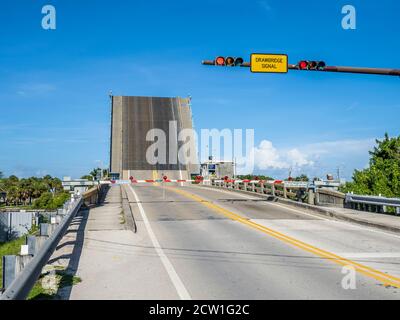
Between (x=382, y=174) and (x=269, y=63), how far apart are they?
24.0m

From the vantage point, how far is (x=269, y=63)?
14.7m

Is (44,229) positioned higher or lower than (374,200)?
higher

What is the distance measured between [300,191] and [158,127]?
74.7 ft

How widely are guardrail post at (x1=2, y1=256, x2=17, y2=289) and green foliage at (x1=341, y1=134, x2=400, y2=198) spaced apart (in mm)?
31084

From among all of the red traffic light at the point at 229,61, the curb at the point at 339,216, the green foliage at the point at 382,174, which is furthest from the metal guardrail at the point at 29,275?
the green foliage at the point at 382,174

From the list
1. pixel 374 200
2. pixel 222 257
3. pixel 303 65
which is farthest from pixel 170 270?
pixel 374 200

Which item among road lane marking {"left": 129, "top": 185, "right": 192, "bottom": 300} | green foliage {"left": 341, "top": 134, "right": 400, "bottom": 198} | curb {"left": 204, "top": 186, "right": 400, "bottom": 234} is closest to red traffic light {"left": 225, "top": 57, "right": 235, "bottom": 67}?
road lane marking {"left": 129, "top": 185, "right": 192, "bottom": 300}

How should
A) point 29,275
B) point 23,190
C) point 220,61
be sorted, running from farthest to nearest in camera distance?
point 23,190 → point 220,61 → point 29,275

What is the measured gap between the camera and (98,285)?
6.90m

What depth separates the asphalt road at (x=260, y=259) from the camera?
21.7ft

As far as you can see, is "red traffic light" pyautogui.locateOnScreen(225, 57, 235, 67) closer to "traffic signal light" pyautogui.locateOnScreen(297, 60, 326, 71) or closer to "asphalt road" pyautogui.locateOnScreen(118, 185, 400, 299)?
"traffic signal light" pyautogui.locateOnScreen(297, 60, 326, 71)

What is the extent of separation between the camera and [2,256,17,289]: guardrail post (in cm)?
519

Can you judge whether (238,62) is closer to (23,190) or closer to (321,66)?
(321,66)

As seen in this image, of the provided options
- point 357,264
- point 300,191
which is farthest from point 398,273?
point 300,191
